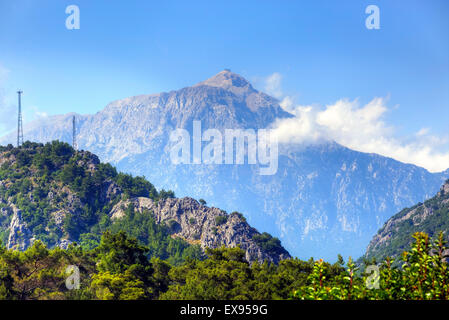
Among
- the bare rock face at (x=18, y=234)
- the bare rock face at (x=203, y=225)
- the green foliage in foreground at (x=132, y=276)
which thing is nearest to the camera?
the green foliage in foreground at (x=132, y=276)

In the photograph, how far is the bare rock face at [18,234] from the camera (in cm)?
16425

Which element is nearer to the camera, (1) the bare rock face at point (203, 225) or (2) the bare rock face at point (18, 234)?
(1) the bare rock face at point (203, 225)

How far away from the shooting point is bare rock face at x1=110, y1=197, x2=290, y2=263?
153m

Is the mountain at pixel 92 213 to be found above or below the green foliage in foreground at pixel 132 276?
above

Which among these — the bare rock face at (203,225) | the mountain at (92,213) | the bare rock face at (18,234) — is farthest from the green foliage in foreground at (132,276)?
the bare rock face at (18,234)

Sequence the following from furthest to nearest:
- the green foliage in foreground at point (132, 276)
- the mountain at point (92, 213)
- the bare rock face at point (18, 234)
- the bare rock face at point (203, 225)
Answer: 1. the bare rock face at point (18, 234)
2. the mountain at point (92, 213)
3. the bare rock face at point (203, 225)
4. the green foliage in foreground at point (132, 276)

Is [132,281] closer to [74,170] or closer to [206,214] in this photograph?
[206,214]

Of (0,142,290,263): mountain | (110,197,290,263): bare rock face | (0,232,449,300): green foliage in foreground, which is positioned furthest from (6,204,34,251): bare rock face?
(0,232,449,300): green foliage in foreground

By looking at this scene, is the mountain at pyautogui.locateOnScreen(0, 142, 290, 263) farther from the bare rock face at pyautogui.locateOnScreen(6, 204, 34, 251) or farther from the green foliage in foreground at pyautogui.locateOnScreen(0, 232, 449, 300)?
the green foliage in foreground at pyautogui.locateOnScreen(0, 232, 449, 300)

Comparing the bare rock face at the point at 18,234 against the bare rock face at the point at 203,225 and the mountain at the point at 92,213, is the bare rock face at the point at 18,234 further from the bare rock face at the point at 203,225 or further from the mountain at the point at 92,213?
the bare rock face at the point at 203,225

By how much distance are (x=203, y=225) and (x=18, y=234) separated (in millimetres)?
69204

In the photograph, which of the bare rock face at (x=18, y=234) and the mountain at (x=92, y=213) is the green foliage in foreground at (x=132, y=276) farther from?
the bare rock face at (x=18, y=234)
